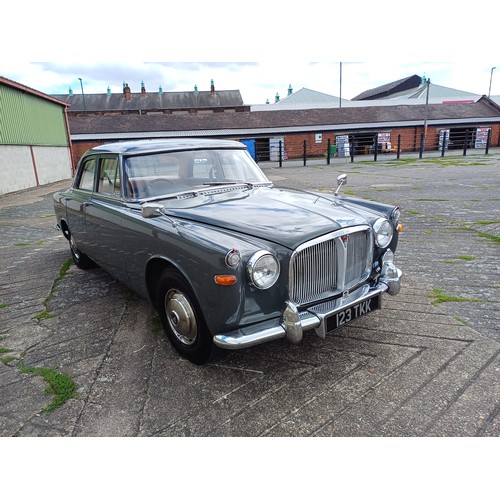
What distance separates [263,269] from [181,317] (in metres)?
0.81

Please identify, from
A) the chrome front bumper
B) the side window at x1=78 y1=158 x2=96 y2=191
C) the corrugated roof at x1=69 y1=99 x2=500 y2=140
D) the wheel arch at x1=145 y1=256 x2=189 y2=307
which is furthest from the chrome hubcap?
the corrugated roof at x1=69 y1=99 x2=500 y2=140

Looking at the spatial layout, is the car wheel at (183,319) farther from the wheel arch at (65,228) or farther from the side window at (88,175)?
the wheel arch at (65,228)

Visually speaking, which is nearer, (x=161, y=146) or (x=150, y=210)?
(x=150, y=210)

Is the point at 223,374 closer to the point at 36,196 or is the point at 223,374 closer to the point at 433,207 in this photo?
the point at 433,207

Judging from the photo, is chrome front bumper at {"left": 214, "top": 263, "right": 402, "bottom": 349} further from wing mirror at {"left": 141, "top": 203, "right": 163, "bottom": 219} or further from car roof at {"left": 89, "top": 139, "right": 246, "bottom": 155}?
car roof at {"left": 89, "top": 139, "right": 246, "bottom": 155}

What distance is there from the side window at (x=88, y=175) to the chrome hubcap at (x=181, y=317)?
2.11 meters

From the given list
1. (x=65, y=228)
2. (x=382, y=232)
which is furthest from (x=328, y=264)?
(x=65, y=228)

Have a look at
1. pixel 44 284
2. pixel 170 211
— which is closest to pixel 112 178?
pixel 170 211

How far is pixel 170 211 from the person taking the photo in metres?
3.13

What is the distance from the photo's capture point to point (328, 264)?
2.76 meters

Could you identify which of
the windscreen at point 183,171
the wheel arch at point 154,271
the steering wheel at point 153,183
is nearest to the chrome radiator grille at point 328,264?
the wheel arch at point 154,271

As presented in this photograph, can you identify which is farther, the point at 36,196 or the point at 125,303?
the point at 36,196

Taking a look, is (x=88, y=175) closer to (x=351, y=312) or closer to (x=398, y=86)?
(x=351, y=312)

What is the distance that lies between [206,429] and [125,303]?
2.16 m
